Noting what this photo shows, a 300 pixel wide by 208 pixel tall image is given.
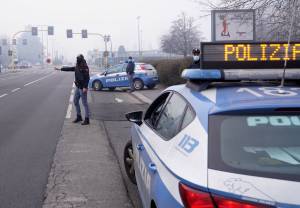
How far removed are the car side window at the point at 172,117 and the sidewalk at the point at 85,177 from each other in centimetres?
139

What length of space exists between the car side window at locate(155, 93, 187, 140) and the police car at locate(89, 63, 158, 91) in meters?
20.3

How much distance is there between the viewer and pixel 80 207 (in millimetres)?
5117

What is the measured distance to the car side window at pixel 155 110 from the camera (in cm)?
457

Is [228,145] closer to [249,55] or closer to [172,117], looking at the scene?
[172,117]

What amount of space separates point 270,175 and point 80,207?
9.82ft

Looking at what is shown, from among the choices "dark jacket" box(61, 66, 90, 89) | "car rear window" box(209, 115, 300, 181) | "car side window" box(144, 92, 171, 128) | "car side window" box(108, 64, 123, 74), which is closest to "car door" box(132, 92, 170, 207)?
"car side window" box(144, 92, 171, 128)

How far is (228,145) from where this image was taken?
2885mm

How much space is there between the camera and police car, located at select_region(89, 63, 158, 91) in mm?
24625

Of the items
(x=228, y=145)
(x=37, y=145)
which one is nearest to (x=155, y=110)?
(x=228, y=145)

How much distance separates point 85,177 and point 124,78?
18.5 meters

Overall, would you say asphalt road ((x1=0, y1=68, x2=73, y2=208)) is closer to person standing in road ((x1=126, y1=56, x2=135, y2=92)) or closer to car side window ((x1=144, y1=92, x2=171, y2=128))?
car side window ((x1=144, y1=92, x2=171, y2=128))

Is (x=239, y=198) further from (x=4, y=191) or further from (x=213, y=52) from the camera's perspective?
(x=4, y=191)

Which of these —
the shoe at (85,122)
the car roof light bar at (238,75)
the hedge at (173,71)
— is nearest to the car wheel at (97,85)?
the hedge at (173,71)

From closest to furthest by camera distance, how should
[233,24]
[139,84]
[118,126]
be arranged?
[118,126] < [233,24] < [139,84]
